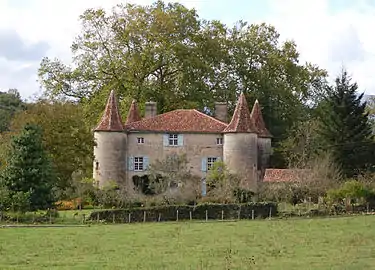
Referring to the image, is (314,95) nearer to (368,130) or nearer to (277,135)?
(277,135)

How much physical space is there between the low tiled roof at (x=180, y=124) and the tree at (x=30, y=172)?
14721 mm

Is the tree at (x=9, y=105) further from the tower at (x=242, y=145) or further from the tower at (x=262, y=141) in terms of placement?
the tower at (x=242, y=145)

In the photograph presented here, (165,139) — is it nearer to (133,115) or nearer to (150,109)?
(150,109)

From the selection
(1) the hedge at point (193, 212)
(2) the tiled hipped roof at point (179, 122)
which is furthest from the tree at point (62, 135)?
(1) the hedge at point (193, 212)

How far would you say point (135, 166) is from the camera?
180 feet

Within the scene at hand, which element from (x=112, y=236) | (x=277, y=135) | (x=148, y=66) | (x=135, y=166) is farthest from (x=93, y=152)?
(x=112, y=236)

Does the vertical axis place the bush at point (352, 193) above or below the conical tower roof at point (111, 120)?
below

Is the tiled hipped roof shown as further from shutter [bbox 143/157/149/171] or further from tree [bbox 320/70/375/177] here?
tree [bbox 320/70/375/177]

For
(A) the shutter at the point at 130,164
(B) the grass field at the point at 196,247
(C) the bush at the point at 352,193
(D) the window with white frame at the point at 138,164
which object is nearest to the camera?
Result: (B) the grass field at the point at 196,247

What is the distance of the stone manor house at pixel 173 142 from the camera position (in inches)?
2096

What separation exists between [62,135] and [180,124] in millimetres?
9552

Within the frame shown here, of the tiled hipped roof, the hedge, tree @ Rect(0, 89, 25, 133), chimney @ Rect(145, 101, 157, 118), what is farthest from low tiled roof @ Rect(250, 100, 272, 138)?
tree @ Rect(0, 89, 25, 133)

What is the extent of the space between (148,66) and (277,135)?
14.2 metres

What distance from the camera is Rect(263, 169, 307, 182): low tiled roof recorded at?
4859cm
